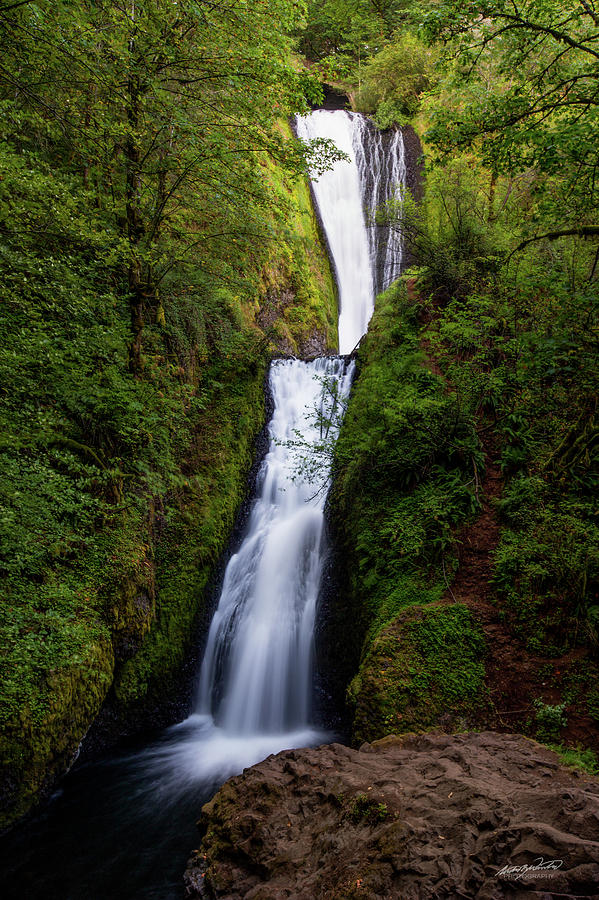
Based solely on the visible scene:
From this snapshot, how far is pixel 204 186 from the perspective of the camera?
6.41 meters

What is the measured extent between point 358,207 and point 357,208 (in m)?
0.06

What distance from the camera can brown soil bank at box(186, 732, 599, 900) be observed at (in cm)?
181

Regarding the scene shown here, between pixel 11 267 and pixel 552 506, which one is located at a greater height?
pixel 11 267

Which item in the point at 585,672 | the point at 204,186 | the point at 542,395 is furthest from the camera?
the point at 204,186

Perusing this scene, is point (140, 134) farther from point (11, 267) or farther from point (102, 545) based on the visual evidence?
point (102, 545)

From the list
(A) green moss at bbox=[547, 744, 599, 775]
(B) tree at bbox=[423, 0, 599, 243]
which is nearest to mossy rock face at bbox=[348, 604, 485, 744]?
(A) green moss at bbox=[547, 744, 599, 775]

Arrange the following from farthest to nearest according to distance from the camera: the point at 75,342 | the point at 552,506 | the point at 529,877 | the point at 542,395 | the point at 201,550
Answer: the point at 201,550, the point at 542,395, the point at 552,506, the point at 75,342, the point at 529,877

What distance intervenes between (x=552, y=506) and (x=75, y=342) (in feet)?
18.6

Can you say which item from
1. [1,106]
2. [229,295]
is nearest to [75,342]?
[1,106]

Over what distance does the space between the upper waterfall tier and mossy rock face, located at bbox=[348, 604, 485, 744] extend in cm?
1288

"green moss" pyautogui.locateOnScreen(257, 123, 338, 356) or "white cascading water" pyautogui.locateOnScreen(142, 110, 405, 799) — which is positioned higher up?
"green moss" pyautogui.locateOnScreen(257, 123, 338, 356)

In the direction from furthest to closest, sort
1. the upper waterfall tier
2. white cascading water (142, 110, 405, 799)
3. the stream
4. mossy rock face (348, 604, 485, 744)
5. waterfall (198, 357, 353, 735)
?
1. the upper waterfall tier
2. waterfall (198, 357, 353, 735)
3. white cascading water (142, 110, 405, 799)
4. the stream
5. mossy rock face (348, 604, 485, 744)

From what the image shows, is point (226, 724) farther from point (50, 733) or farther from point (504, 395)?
point (504, 395)

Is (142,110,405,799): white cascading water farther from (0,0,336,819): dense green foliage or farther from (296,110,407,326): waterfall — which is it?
(296,110,407,326): waterfall
